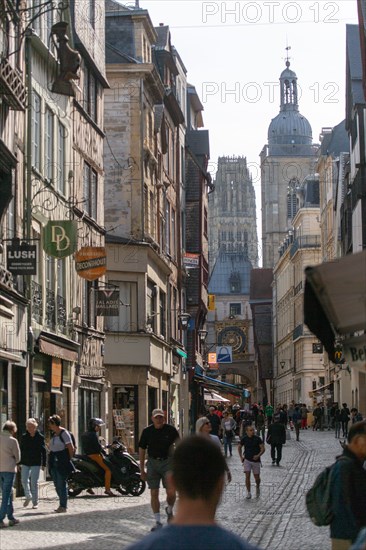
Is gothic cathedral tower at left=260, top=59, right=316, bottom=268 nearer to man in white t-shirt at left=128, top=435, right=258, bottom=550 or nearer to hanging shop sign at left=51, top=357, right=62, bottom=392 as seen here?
hanging shop sign at left=51, top=357, right=62, bottom=392

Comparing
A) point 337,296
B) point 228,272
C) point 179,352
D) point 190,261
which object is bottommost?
point 337,296

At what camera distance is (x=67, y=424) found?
100 feet

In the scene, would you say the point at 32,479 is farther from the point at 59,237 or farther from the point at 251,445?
the point at 59,237

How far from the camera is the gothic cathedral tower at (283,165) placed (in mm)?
181875

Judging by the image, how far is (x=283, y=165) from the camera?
18575cm

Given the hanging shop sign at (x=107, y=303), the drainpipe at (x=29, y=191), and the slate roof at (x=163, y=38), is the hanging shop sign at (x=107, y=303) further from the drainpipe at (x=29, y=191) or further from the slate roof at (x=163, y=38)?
the slate roof at (x=163, y=38)

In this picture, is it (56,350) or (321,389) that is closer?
(56,350)

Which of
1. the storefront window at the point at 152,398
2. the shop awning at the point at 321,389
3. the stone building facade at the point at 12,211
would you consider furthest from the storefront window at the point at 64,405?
the shop awning at the point at 321,389

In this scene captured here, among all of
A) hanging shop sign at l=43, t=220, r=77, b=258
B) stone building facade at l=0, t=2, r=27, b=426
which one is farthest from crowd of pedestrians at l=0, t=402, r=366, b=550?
hanging shop sign at l=43, t=220, r=77, b=258

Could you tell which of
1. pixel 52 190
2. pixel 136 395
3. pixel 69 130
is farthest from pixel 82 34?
pixel 136 395

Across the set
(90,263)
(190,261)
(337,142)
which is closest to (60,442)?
(90,263)

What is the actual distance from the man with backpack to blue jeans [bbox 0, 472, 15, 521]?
336 inches

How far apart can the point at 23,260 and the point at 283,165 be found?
535 ft

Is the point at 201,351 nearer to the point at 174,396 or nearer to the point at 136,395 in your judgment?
the point at 174,396
